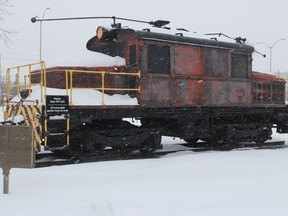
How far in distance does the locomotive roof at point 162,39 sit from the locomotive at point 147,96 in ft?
0.09

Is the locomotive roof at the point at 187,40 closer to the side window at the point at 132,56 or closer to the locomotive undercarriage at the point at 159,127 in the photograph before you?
the side window at the point at 132,56

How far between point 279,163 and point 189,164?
6.97ft

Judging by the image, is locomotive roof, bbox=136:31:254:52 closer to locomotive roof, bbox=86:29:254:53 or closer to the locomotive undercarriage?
locomotive roof, bbox=86:29:254:53

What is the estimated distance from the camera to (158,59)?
1078 cm

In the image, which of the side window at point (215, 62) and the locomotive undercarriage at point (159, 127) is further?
the side window at point (215, 62)

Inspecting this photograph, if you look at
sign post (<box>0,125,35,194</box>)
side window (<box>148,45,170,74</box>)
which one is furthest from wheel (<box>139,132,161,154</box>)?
sign post (<box>0,125,35,194</box>)

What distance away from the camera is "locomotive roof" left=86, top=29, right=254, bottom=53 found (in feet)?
34.3

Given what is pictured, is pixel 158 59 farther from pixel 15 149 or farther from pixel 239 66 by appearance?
pixel 15 149

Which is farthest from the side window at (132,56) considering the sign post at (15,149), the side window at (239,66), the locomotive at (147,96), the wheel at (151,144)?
the sign post at (15,149)

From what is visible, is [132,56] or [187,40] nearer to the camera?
[132,56]

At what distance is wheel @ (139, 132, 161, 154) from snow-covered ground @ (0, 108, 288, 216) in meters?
1.58

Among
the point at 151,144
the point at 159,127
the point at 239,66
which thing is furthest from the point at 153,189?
the point at 239,66

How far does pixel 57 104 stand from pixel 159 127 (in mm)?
3485

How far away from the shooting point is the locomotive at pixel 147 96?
30.5ft
